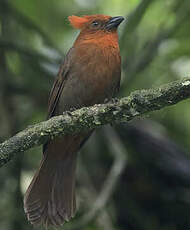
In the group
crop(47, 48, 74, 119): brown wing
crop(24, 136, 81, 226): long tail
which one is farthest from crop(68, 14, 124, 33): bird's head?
crop(24, 136, 81, 226): long tail

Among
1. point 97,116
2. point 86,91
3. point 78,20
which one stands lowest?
point 97,116

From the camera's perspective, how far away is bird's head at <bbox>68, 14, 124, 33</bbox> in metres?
4.73

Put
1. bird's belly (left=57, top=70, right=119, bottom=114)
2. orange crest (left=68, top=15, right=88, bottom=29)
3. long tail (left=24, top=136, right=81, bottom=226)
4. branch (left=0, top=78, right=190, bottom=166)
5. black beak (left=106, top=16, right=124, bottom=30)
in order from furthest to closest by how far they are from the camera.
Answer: orange crest (left=68, top=15, right=88, bottom=29) < black beak (left=106, top=16, right=124, bottom=30) < bird's belly (left=57, top=70, right=119, bottom=114) < long tail (left=24, top=136, right=81, bottom=226) < branch (left=0, top=78, right=190, bottom=166)

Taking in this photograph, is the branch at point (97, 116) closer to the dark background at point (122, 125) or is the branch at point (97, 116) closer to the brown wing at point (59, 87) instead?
the brown wing at point (59, 87)

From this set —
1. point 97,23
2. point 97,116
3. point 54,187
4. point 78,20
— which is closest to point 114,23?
point 97,23

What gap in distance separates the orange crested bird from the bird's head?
14 cm

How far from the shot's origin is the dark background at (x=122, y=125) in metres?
4.79

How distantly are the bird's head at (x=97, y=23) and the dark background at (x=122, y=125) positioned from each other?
8.4 inches

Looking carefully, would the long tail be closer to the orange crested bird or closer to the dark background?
the orange crested bird

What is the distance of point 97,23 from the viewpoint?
4.84m

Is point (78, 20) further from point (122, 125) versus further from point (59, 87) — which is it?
point (122, 125)

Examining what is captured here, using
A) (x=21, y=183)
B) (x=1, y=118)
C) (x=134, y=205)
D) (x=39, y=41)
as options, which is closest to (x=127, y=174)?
(x=134, y=205)

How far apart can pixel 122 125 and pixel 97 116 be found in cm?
199

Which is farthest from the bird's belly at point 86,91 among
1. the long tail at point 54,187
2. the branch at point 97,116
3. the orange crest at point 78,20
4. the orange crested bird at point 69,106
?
the branch at point 97,116
